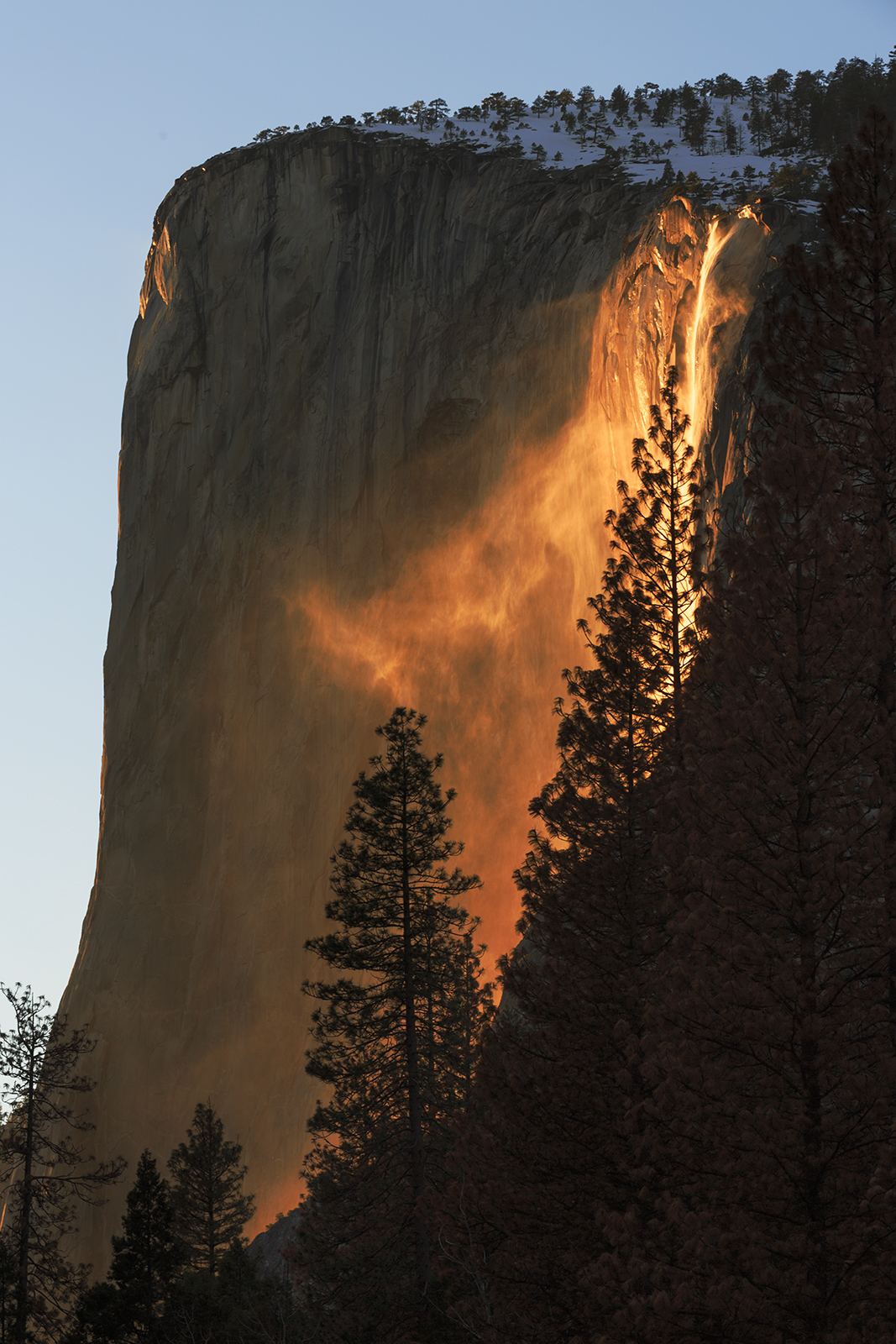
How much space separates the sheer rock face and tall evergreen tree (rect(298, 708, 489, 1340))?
16.7 m

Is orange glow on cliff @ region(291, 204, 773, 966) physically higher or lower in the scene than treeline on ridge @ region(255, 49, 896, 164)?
lower

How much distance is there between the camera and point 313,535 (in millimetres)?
45406

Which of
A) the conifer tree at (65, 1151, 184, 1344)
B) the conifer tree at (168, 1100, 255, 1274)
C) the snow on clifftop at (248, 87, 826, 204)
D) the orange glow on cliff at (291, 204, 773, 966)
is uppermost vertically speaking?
the snow on clifftop at (248, 87, 826, 204)

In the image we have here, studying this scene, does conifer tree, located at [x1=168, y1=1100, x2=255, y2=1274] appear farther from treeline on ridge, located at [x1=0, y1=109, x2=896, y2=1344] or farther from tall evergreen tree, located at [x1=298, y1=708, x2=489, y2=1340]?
treeline on ridge, located at [x1=0, y1=109, x2=896, y2=1344]

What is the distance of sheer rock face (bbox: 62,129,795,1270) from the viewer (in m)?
37.9

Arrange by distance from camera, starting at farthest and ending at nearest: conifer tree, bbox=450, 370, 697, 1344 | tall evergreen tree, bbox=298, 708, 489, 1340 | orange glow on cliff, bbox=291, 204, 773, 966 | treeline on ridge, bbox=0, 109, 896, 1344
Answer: orange glow on cliff, bbox=291, 204, 773, 966, tall evergreen tree, bbox=298, 708, 489, 1340, conifer tree, bbox=450, 370, 697, 1344, treeline on ridge, bbox=0, 109, 896, 1344

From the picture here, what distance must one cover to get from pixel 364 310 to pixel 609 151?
9759 millimetres

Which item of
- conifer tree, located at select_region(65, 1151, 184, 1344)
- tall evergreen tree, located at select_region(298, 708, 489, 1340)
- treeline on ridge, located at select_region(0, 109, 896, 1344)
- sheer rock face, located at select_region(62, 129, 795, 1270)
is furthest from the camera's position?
sheer rock face, located at select_region(62, 129, 795, 1270)

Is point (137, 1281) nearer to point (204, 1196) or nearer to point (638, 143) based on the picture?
point (204, 1196)

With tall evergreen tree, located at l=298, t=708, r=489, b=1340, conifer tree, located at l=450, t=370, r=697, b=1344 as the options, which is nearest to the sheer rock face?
tall evergreen tree, located at l=298, t=708, r=489, b=1340

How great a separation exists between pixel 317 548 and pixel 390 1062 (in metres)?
29.5

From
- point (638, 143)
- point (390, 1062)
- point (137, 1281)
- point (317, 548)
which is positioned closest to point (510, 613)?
point (317, 548)

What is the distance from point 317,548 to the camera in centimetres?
4512

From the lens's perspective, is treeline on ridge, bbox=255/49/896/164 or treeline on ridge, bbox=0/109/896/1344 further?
treeline on ridge, bbox=255/49/896/164
